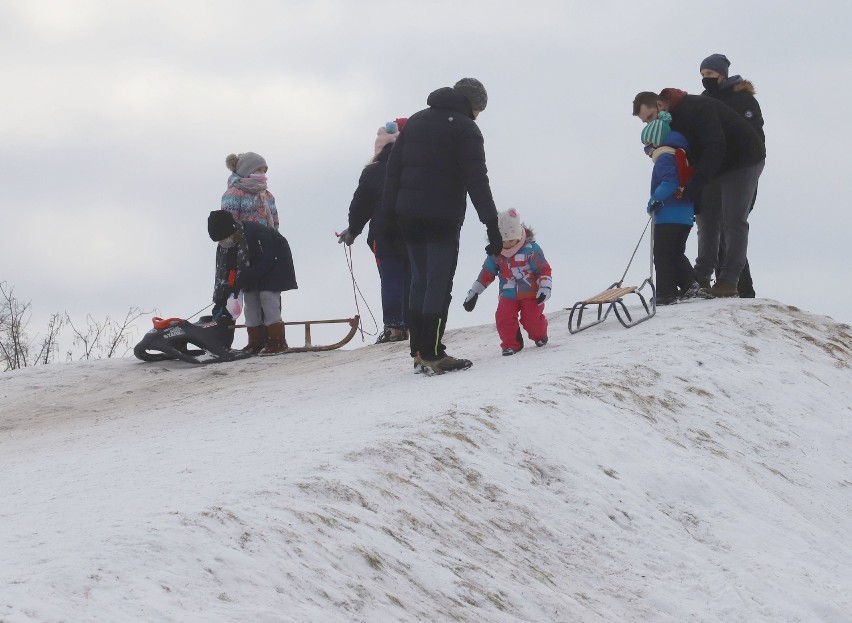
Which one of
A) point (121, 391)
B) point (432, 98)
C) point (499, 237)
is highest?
point (432, 98)

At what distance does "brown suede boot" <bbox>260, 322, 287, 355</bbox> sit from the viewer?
12141mm

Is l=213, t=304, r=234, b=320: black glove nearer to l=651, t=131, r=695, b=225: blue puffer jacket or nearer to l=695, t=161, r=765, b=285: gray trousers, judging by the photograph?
l=651, t=131, r=695, b=225: blue puffer jacket

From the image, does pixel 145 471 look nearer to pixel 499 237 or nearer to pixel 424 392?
pixel 424 392

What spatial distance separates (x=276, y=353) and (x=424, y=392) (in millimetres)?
4998

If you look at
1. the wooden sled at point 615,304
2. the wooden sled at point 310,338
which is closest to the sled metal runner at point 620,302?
the wooden sled at point 615,304

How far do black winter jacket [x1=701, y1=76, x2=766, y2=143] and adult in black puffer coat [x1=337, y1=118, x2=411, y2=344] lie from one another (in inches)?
116

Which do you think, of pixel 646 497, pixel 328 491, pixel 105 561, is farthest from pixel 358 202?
pixel 105 561

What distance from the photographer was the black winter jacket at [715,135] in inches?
397

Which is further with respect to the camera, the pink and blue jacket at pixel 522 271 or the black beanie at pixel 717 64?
the black beanie at pixel 717 64

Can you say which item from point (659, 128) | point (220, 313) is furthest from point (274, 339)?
point (659, 128)

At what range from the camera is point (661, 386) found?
24.8 ft

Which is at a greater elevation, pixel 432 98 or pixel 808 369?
pixel 432 98

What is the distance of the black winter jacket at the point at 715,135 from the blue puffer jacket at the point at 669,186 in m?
0.13

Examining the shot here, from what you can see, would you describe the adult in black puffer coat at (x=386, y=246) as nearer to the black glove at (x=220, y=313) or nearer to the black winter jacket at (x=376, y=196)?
the black winter jacket at (x=376, y=196)
